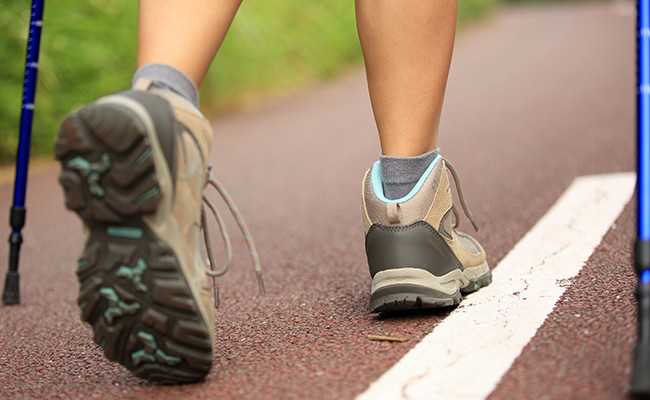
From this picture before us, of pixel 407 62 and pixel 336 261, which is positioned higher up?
pixel 407 62

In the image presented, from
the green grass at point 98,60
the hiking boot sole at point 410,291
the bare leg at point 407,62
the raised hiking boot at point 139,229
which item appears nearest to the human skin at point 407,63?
the bare leg at point 407,62

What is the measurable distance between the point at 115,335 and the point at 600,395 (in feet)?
2.41

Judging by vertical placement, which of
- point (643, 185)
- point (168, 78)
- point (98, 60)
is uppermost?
point (168, 78)

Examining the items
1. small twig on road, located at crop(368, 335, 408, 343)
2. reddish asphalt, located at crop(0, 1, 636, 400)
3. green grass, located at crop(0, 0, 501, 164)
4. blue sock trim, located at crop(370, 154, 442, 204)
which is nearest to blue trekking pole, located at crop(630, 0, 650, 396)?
Answer: reddish asphalt, located at crop(0, 1, 636, 400)

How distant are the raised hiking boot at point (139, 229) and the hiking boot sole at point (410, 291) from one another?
1.39 ft

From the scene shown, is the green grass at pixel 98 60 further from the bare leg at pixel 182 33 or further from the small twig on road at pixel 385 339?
the small twig on road at pixel 385 339

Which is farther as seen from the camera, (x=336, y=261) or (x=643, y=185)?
(x=336, y=261)

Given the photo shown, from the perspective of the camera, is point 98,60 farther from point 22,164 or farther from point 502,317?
point 502,317

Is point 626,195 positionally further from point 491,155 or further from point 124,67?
point 124,67

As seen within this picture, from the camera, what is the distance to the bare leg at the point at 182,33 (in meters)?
1.40

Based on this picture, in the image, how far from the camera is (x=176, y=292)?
121 cm

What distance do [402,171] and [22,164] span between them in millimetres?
1145

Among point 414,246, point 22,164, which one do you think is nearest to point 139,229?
point 414,246

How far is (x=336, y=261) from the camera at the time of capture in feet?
7.65
